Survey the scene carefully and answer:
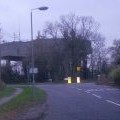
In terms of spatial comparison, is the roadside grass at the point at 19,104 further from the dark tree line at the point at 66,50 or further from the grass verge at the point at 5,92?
the dark tree line at the point at 66,50

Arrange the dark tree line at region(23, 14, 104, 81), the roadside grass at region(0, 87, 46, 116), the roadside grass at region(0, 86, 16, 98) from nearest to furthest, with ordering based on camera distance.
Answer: the roadside grass at region(0, 87, 46, 116) < the roadside grass at region(0, 86, 16, 98) < the dark tree line at region(23, 14, 104, 81)

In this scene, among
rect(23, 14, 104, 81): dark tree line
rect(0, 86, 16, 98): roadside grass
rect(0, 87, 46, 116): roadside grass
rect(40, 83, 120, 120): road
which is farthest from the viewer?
rect(23, 14, 104, 81): dark tree line

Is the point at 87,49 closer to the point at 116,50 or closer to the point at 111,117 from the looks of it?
the point at 116,50

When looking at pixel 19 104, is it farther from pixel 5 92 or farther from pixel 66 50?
pixel 66 50

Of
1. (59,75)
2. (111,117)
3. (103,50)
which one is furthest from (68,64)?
(111,117)

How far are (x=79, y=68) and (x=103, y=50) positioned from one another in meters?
12.7

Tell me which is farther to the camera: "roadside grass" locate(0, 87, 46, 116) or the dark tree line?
the dark tree line

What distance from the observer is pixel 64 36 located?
113125 millimetres

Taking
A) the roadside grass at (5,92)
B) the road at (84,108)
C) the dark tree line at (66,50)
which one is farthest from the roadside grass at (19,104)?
the dark tree line at (66,50)

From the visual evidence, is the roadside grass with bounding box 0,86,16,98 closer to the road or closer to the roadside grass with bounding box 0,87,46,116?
the roadside grass with bounding box 0,87,46,116

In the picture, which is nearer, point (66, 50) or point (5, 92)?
point (5, 92)

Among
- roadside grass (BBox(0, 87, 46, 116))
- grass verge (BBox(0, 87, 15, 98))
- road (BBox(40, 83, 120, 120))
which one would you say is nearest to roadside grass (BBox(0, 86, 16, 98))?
grass verge (BBox(0, 87, 15, 98))

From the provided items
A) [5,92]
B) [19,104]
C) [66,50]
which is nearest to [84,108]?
[19,104]

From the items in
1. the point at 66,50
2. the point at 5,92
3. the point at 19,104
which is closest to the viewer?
the point at 19,104
